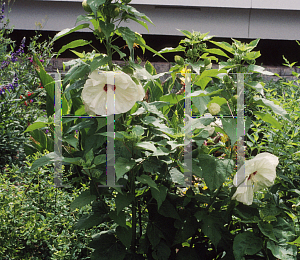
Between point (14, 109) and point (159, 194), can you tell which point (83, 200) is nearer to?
point (159, 194)

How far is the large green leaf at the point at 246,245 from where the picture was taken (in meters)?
0.90

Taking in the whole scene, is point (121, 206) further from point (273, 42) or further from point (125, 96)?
point (273, 42)

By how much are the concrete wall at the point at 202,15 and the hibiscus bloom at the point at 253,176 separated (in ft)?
11.2

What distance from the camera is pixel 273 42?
441 centimetres

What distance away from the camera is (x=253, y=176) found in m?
0.96

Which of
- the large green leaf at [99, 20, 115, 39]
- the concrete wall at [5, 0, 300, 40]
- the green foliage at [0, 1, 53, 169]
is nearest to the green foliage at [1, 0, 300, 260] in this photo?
the large green leaf at [99, 20, 115, 39]

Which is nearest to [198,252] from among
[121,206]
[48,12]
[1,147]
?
[121,206]

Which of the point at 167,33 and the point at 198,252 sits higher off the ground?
the point at 167,33

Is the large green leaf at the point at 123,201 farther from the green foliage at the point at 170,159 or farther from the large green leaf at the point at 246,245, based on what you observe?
the large green leaf at the point at 246,245

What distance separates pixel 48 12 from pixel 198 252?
3.85 meters

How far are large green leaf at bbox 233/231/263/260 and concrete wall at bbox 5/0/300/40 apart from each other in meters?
3.53

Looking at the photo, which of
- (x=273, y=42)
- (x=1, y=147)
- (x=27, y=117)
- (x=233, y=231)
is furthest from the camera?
(x=273, y=42)

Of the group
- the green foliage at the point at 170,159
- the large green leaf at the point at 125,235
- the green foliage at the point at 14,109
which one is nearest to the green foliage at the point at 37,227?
the green foliage at the point at 170,159

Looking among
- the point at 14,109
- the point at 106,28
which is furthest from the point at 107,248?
the point at 14,109
